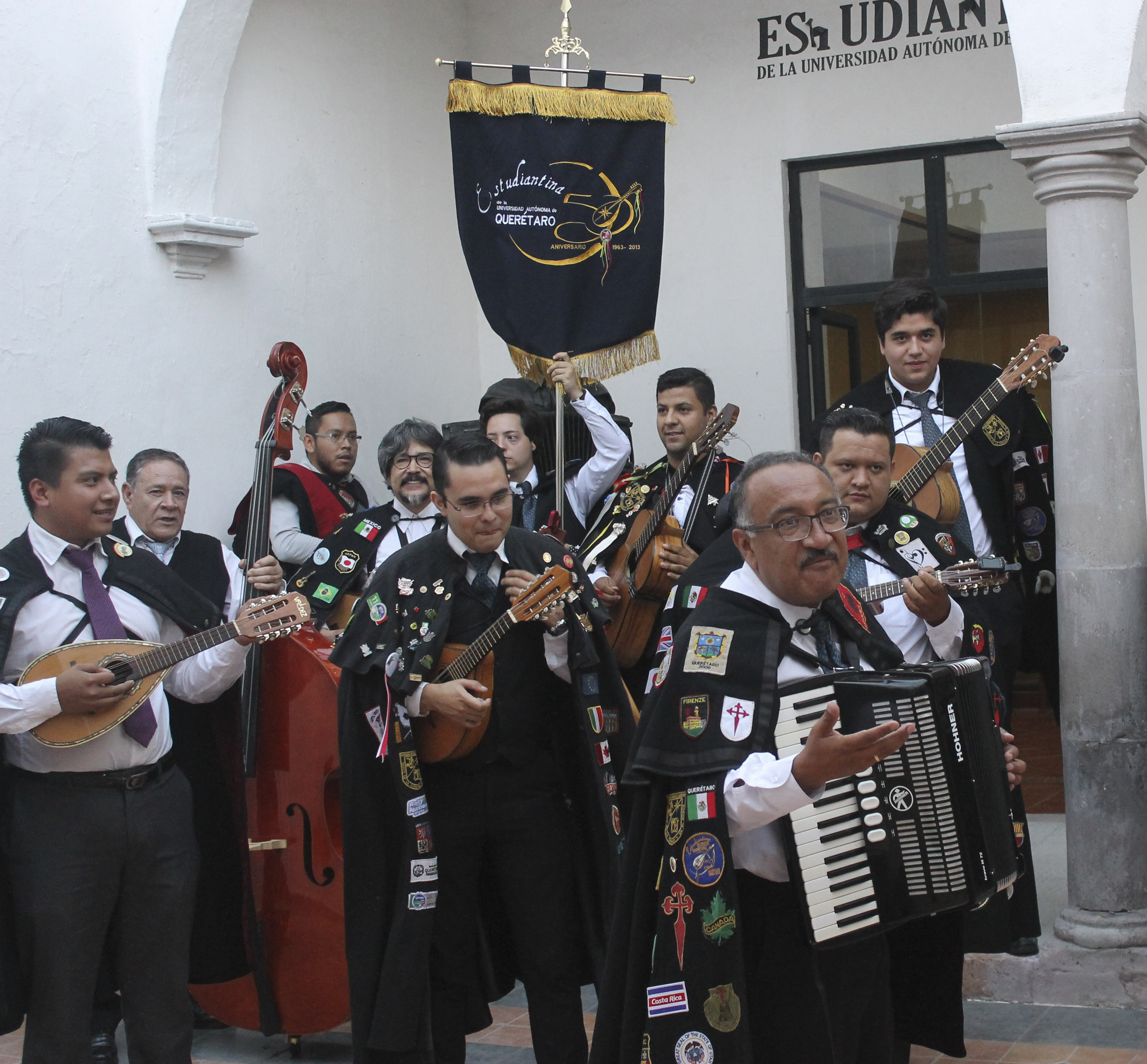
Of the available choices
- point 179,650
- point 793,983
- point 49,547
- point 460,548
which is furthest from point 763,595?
point 49,547

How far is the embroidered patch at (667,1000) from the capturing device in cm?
290

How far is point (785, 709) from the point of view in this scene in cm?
277

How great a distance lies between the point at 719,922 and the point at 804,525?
803mm

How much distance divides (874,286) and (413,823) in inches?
176

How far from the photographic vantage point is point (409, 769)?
165 inches

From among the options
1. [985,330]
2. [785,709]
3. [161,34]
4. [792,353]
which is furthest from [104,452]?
[985,330]

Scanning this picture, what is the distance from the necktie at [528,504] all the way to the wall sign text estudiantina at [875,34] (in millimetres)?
2927

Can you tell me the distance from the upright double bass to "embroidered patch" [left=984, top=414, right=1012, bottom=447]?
240 centimetres

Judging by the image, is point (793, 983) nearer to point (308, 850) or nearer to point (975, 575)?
point (975, 575)

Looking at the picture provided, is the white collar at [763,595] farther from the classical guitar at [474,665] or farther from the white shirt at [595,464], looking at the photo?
the white shirt at [595,464]

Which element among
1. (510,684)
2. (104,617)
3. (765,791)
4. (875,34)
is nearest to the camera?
(765,791)

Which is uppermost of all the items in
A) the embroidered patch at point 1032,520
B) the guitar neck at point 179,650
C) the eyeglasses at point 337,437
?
the eyeglasses at point 337,437

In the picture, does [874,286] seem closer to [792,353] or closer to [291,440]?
[792,353]

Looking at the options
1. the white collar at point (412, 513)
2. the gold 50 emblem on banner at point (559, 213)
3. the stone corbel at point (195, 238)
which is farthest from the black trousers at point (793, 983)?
the stone corbel at point (195, 238)
